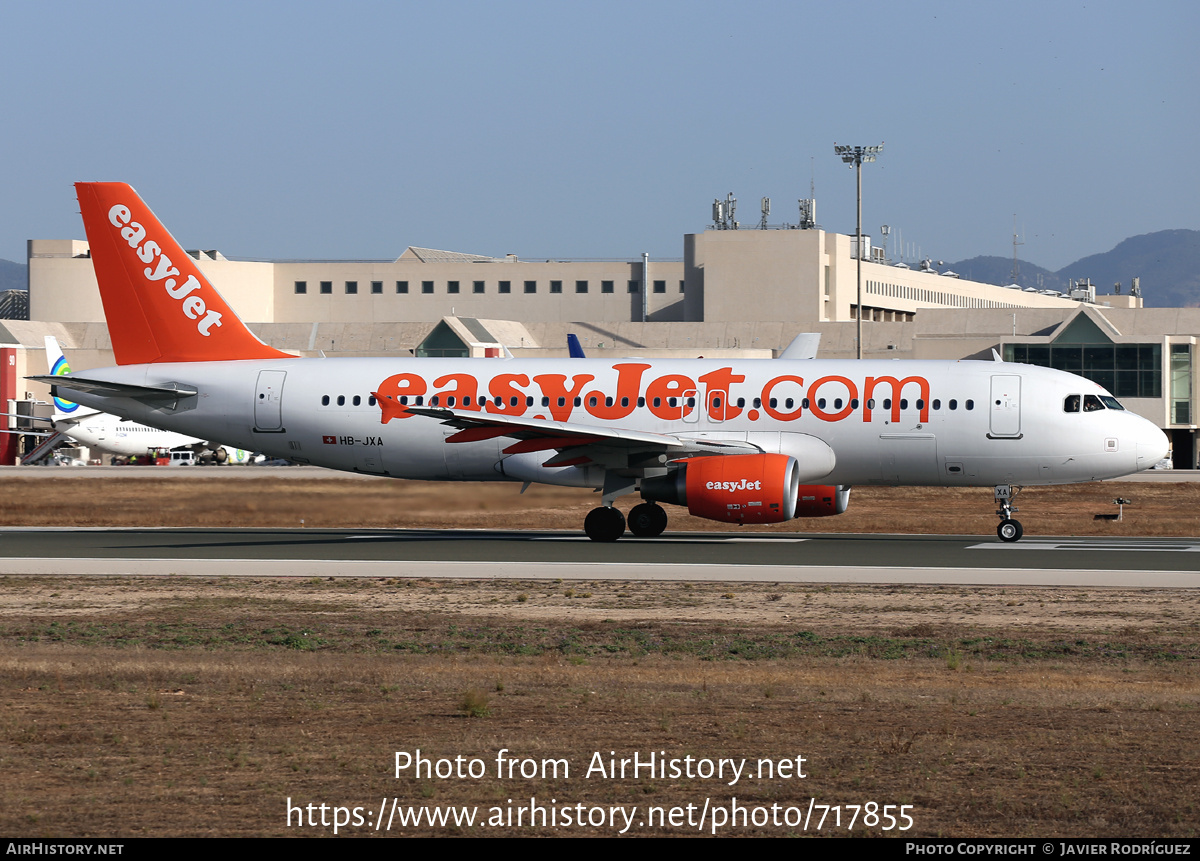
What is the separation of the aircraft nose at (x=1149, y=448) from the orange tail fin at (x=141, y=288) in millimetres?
20081

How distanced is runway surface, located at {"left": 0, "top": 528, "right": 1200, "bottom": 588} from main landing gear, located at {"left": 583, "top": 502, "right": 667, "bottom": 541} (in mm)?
369

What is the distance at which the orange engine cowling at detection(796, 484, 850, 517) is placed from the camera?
30.6 m

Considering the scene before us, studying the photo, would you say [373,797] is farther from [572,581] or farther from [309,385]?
[309,385]

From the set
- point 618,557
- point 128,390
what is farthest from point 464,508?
point 128,390

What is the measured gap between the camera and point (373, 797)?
921 cm

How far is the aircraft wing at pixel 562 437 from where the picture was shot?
28562mm

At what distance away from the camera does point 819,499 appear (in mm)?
30562

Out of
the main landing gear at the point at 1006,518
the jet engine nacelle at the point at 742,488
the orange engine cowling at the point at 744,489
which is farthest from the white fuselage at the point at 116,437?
the main landing gear at the point at 1006,518

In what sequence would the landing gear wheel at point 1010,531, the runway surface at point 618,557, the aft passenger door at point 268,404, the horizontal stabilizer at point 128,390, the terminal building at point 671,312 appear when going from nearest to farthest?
the runway surface at point 618,557, the landing gear wheel at point 1010,531, the horizontal stabilizer at point 128,390, the aft passenger door at point 268,404, the terminal building at point 671,312

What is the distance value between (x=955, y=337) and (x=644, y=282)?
146 ft

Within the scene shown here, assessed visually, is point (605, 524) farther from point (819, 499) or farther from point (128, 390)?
point (128, 390)

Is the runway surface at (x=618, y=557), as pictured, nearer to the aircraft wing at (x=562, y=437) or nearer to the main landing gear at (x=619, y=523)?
the main landing gear at (x=619, y=523)

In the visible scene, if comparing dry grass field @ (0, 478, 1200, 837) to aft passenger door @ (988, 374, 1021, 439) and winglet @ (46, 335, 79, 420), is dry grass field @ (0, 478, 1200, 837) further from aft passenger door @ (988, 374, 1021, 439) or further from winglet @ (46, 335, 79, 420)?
winglet @ (46, 335, 79, 420)

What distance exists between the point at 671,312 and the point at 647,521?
3884 inches
